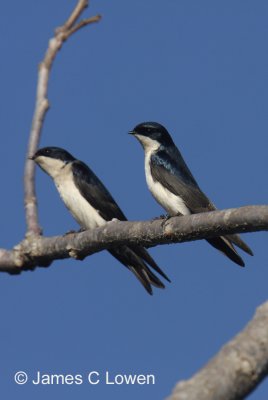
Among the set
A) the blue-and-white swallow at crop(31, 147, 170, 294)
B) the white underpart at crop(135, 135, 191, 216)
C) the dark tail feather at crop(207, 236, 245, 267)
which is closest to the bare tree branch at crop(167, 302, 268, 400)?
the dark tail feather at crop(207, 236, 245, 267)

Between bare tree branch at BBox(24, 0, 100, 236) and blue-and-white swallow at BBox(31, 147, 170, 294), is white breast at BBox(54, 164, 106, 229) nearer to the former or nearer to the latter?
blue-and-white swallow at BBox(31, 147, 170, 294)

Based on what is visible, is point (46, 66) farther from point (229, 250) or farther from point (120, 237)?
point (229, 250)

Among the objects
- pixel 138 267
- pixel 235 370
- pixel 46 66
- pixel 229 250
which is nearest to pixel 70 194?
pixel 138 267

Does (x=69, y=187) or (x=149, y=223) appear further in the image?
(x=69, y=187)

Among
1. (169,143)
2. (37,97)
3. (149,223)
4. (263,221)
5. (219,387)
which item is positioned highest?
(169,143)

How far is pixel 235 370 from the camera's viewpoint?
3.38 feet

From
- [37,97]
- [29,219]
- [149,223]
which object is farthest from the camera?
[149,223]

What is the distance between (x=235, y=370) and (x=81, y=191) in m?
4.63

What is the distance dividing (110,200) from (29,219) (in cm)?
324

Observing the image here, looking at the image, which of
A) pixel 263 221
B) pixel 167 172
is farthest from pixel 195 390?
pixel 167 172

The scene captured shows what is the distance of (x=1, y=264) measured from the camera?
2314mm

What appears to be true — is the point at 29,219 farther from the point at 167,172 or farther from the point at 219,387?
the point at 167,172

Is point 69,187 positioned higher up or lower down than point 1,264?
higher up

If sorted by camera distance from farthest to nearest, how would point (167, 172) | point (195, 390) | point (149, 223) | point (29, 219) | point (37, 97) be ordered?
1. point (167, 172)
2. point (149, 223)
3. point (29, 219)
4. point (37, 97)
5. point (195, 390)
